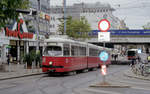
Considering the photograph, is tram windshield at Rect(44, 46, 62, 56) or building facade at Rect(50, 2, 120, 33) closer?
tram windshield at Rect(44, 46, 62, 56)

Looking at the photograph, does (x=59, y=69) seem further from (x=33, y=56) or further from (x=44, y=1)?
(x=44, y=1)

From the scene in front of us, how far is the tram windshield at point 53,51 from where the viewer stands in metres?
23.2

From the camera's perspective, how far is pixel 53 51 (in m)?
23.4

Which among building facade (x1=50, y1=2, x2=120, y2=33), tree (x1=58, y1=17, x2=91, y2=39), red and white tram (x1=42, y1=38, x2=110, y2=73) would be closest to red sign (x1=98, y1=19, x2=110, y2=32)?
red and white tram (x1=42, y1=38, x2=110, y2=73)

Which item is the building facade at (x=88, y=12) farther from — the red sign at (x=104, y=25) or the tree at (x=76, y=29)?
the red sign at (x=104, y=25)

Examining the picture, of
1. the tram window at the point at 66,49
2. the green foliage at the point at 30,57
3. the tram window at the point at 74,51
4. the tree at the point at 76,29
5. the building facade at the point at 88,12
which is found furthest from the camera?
the building facade at the point at 88,12

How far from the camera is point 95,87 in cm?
1561

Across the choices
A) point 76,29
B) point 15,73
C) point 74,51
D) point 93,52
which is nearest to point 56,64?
point 74,51

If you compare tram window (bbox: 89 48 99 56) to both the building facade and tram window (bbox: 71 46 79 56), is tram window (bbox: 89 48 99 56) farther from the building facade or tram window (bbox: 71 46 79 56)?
the building facade

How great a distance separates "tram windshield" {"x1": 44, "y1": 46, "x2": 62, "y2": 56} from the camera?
23250mm

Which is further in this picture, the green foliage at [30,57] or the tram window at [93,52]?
the tram window at [93,52]

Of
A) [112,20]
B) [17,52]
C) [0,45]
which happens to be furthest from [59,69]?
[112,20]

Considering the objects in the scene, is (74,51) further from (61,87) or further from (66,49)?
(61,87)

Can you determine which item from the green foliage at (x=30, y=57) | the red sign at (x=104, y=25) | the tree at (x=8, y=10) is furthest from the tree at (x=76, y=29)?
the tree at (x=8, y=10)
